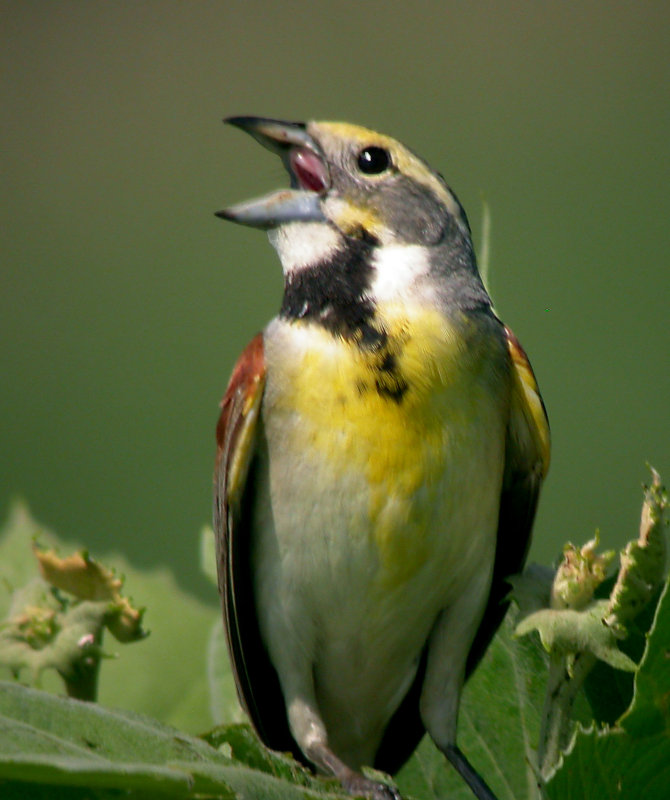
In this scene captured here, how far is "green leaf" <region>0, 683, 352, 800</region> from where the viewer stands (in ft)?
1.41

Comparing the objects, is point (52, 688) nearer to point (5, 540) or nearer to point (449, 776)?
point (5, 540)

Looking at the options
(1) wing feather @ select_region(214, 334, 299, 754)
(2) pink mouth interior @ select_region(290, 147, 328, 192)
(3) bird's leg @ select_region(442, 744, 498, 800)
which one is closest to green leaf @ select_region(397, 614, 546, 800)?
(3) bird's leg @ select_region(442, 744, 498, 800)

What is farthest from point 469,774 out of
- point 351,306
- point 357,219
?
point 357,219

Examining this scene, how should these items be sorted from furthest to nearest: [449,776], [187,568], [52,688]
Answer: [187,568], [449,776], [52,688]

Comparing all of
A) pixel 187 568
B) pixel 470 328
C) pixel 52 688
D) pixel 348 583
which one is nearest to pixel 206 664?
pixel 52 688

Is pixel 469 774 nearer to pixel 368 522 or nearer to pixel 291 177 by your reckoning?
pixel 368 522

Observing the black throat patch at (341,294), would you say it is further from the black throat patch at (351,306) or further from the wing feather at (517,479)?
the wing feather at (517,479)

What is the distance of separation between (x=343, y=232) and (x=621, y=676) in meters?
0.59

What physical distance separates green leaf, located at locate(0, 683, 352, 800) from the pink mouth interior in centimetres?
76

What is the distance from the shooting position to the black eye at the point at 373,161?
1.23 m

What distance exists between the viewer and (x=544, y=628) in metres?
0.70

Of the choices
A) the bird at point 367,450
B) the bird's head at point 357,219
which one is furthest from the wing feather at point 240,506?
the bird's head at point 357,219

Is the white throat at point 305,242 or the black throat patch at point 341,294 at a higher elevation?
the white throat at point 305,242

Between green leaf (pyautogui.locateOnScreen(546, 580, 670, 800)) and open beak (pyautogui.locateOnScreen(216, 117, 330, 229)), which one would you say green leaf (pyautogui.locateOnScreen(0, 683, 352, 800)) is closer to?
green leaf (pyautogui.locateOnScreen(546, 580, 670, 800))
